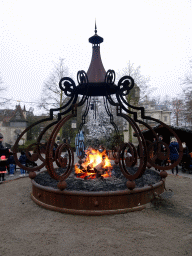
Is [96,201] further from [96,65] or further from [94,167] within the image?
[96,65]

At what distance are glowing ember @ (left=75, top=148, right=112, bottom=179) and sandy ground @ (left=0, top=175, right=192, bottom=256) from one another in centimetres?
237

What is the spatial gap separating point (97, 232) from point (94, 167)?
373cm

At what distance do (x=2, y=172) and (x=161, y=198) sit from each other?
24.6ft

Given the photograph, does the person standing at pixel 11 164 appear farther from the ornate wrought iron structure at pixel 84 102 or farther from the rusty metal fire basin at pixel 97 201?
the rusty metal fire basin at pixel 97 201

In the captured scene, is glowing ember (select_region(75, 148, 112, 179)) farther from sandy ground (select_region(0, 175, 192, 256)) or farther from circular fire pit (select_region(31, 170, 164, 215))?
sandy ground (select_region(0, 175, 192, 256))

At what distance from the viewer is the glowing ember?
7.44 meters

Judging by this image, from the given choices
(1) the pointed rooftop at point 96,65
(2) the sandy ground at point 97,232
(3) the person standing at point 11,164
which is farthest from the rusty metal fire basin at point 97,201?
(3) the person standing at point 11,164

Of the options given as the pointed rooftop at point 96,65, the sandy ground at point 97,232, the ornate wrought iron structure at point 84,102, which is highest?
the pointed rooftop at point 96,65

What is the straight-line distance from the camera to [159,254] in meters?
3.31

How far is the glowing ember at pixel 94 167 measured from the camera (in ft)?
24.4

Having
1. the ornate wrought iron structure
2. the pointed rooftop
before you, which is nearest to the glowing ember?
the ornate wrought iron structure

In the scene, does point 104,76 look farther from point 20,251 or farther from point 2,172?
point 2,172

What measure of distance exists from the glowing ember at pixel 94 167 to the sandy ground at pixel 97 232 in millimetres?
2368

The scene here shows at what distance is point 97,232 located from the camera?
4117 millimetres
